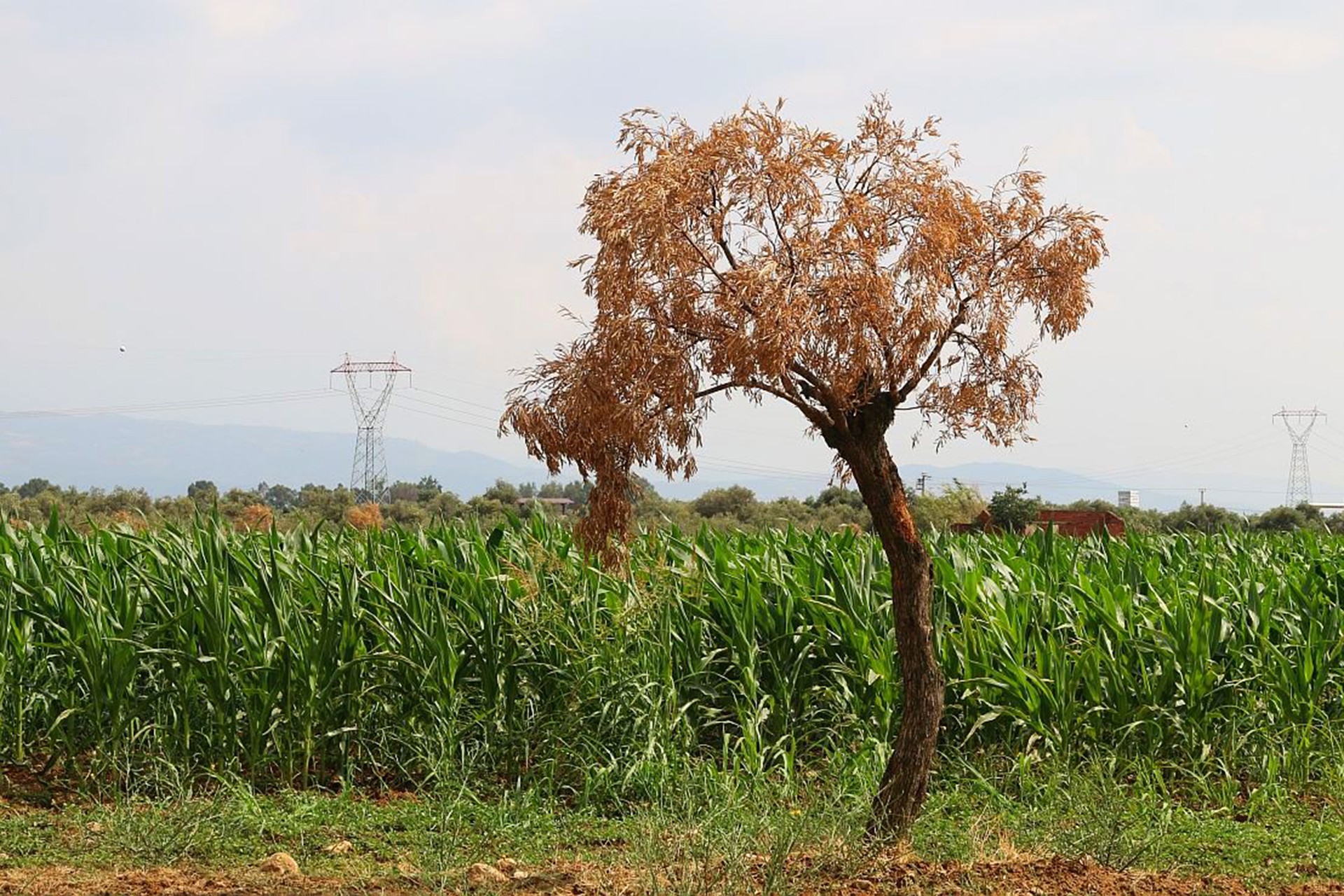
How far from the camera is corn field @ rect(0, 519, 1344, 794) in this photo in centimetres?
691

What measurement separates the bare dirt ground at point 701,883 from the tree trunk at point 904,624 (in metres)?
0.31

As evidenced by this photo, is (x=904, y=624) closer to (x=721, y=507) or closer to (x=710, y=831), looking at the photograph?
(x=710, y=831)

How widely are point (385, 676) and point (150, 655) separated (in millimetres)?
1420

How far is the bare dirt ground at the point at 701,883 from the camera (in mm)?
4754

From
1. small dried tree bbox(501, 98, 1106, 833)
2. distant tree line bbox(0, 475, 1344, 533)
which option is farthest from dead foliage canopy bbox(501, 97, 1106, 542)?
distant tree line bbox(0, 475, 1344, 533)

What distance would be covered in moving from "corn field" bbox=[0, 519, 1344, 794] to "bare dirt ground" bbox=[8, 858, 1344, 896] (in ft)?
5.04

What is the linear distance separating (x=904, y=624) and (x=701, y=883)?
4.49ft

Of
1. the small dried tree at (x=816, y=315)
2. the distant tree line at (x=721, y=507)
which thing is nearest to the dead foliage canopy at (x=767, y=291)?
the small dried tree at (x=816, y=315)

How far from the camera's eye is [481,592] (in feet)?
23.8

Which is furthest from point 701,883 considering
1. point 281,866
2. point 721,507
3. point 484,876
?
point 721,507

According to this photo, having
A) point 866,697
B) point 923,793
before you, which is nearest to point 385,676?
point 866,697

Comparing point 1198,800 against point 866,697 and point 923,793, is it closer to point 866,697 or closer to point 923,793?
point 866,697

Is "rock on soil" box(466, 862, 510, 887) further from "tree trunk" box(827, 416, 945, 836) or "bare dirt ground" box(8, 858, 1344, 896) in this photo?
"tree trunk" box(827, 416, 945, 836)

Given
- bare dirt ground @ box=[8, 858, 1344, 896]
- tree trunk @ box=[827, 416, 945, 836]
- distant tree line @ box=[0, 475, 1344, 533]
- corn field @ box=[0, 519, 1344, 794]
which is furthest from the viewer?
distant tree line @ box=[0, 475, 1344, 533]
